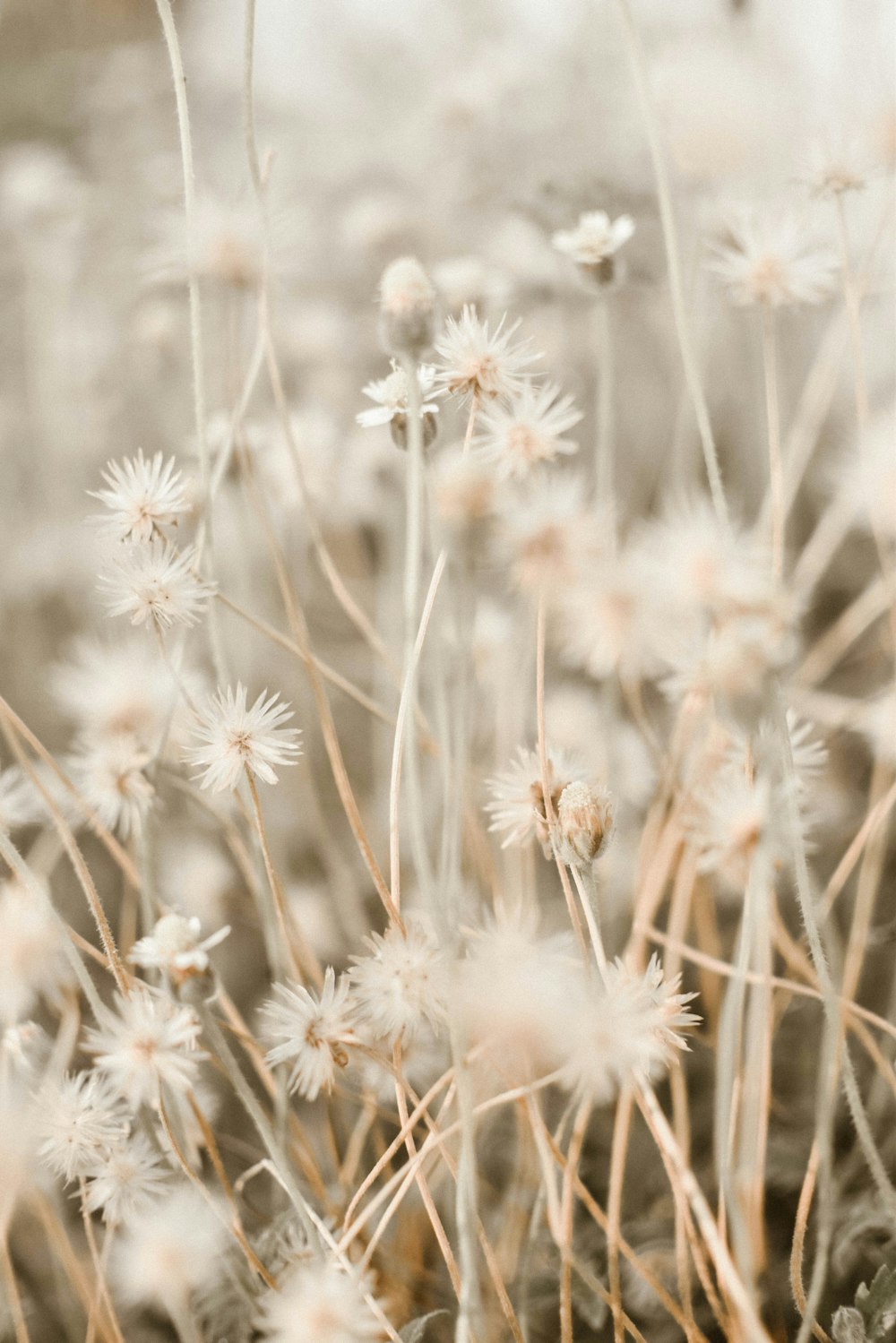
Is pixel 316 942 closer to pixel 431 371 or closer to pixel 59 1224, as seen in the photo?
pixel 59 1224

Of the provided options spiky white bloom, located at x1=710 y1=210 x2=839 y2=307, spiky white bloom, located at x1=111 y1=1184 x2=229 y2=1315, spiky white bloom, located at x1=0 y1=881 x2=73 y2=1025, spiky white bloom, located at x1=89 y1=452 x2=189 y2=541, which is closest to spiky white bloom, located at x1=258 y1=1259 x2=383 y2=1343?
spiky white bloom, located at x1=111 y1=1184 x2=229 y2=1315

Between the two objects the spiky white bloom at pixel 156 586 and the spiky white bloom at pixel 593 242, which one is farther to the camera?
the spiky white bloom at pixel 593 242

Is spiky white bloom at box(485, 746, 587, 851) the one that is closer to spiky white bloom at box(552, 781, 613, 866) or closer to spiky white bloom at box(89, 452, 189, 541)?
spiky white bloom at box(552, 781, 613, 866)

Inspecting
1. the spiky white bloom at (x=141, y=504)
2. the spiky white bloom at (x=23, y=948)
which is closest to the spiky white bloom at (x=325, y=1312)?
the spiky white bloom at (x=23, y=948)

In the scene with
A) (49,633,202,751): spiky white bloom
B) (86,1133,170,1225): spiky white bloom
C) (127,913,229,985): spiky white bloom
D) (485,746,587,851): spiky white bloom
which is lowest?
(86,1133,170,1225): spiky white bloom

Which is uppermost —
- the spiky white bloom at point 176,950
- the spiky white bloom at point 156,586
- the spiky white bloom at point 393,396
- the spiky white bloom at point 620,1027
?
the spiky white bloom at point 393,396

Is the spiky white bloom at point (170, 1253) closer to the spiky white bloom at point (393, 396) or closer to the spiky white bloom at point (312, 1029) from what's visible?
the spiky white bloom at point (312, 1029)
